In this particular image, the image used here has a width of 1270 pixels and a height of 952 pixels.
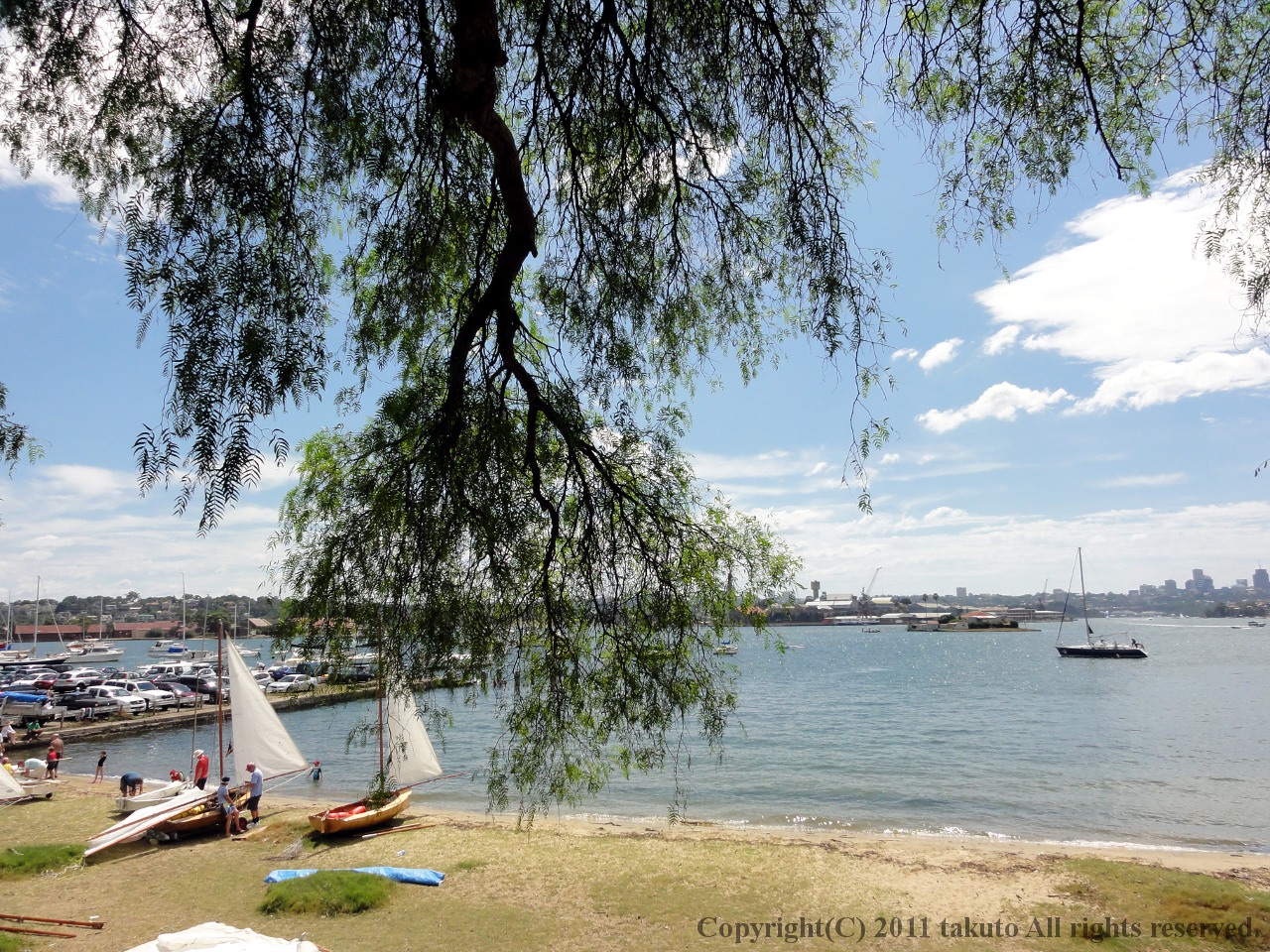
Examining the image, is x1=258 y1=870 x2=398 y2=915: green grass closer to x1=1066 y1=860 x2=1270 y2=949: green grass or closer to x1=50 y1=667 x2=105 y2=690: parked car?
x1=1066 y1=860 x2=1270 y2=949: green grass

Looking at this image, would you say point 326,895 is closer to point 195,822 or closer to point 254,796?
point 195,822

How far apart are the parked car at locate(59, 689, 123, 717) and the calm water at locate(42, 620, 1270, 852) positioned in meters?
4.55

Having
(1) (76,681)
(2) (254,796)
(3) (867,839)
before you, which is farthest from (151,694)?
(3) (867,839)

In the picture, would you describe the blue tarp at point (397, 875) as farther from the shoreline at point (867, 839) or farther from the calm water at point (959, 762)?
the shoreline at point (867, 839)

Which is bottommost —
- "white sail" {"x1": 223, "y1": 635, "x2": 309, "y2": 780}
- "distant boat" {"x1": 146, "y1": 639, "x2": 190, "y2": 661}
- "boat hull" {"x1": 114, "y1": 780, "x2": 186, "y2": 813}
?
"distant boat" {"x1": 146, "y1": 639, "x2": 190, "y2": 661}

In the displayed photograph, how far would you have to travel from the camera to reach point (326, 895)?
37.0 feet

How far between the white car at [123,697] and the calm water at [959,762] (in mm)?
4530

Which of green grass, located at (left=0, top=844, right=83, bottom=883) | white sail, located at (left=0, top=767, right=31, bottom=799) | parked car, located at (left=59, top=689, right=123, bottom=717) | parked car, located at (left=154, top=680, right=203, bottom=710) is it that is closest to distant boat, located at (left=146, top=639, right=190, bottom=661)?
parked car, located at (left=154, top=680, right=203, bottom=710)

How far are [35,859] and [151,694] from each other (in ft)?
87.8

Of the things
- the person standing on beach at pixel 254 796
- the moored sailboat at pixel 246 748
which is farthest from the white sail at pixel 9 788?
the person standing on beach at pixel 254 796

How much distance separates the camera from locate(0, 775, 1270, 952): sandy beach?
10.5 meters

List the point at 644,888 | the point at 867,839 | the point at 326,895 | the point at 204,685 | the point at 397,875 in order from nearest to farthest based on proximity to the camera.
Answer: the point at 326,895 → the point at 644,888 → the point at 397,875 → the point at 867,839 → the point at 204,685

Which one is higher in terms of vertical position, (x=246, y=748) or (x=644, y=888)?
(x=246, y=748)

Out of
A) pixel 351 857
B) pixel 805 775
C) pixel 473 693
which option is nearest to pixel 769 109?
pixel 473 693
